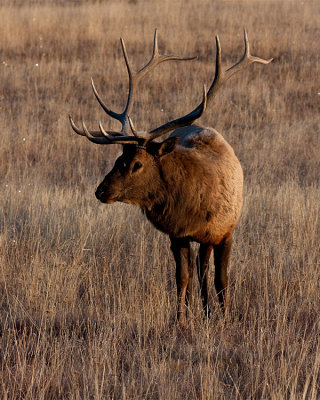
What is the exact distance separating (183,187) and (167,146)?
12.6 inches

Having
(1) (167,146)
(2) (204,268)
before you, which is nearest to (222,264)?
(2) (204,268)

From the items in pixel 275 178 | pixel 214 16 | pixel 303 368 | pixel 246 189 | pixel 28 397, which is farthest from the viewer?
pixel 214 16

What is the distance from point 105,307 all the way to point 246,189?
3.33 meters

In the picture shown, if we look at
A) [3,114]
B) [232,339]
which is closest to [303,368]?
[232,339]

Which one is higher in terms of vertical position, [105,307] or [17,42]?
[17,42]

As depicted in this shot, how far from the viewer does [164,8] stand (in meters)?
17.5

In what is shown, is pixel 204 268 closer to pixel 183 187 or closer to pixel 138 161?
pixel 183 187

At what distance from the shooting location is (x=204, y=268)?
5.11 metres

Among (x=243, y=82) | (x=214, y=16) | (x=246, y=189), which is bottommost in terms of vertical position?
(x=246, y=189)

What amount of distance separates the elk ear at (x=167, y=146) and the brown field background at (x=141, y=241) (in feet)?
3.40

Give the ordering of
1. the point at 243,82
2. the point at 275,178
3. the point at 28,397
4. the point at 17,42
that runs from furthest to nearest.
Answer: the point at 17,42 → the point at 243,82 → the point at 275,178 → the point at 28,397

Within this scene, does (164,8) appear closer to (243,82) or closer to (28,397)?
(243,82)

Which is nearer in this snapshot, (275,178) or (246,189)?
(246,189)

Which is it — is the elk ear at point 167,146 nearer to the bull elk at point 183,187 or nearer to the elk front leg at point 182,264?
the bull elk at point 183,187
